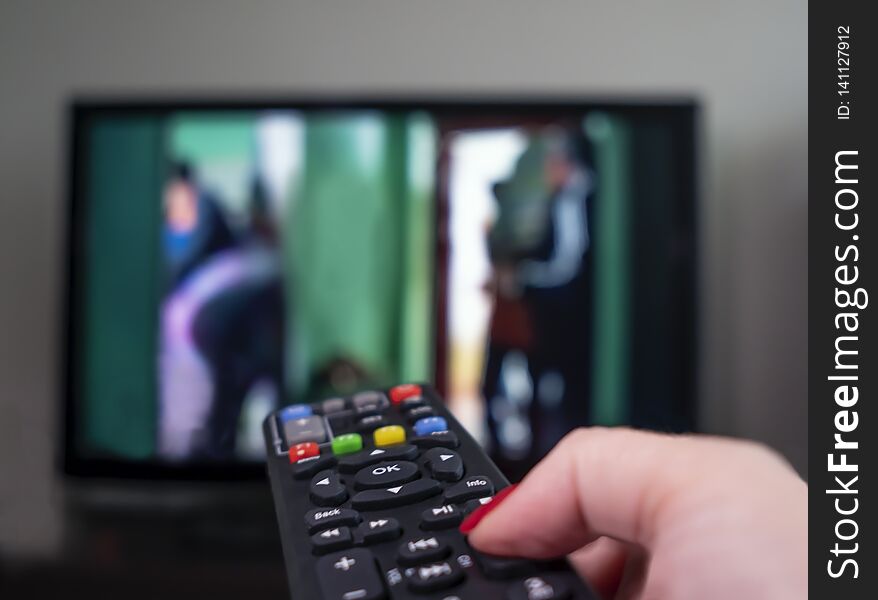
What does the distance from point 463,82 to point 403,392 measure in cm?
66

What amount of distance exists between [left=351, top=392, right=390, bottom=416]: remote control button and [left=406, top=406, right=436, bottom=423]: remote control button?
0.08ft

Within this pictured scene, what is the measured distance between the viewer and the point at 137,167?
89cm

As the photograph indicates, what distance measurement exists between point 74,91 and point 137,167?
0.90 feet

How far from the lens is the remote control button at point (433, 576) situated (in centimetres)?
29

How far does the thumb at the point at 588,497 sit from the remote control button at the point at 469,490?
2 centimetres

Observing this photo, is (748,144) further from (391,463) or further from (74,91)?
(74,91)

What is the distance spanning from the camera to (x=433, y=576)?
0.30 metres

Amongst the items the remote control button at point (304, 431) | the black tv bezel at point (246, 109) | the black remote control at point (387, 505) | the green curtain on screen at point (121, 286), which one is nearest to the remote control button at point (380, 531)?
the black remote control at point (387, 505)

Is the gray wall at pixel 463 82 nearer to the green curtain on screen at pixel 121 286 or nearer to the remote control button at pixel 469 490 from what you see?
the green curtain on screen at pixel 121 286

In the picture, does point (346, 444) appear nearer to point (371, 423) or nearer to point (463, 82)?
point (371, 423)

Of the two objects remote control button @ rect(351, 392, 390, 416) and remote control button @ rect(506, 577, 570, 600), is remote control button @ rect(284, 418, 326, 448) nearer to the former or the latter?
remote control button @ rect(351, 392, 390, 416)

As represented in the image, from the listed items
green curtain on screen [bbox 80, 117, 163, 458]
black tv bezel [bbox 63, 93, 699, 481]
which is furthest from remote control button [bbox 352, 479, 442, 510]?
green curtain on screen [bbox 80, 117, 163, 458]
